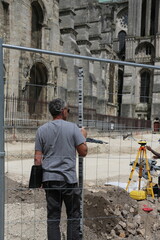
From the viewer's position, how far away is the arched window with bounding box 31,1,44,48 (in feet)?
62.8

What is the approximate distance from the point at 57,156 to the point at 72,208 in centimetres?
64

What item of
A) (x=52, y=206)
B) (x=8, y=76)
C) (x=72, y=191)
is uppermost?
(x=8, y=76)

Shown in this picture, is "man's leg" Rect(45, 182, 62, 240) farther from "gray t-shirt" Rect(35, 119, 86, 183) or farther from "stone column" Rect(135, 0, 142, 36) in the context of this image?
"stone column" Rect(135, 0, 142, 36)

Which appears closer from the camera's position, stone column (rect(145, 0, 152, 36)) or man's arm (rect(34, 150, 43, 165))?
man's arm (rect(34, 150, 43, 165))

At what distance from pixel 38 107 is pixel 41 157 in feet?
37.1

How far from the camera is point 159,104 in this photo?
3388 centimetres

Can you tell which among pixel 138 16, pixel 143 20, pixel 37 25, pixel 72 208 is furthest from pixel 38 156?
pixel 143 20

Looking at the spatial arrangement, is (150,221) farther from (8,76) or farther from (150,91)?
(150,91)

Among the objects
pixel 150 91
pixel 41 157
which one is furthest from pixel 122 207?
pixel 150 91

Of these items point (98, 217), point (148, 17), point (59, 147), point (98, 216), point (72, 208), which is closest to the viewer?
point (59, 147)

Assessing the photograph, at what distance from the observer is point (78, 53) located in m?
26.3

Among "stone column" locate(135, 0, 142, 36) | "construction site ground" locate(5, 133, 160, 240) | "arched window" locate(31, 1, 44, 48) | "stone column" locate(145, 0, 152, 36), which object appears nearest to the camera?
"construction site ground" locate(5, 133, 160, 240)

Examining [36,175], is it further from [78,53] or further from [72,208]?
[78,53]

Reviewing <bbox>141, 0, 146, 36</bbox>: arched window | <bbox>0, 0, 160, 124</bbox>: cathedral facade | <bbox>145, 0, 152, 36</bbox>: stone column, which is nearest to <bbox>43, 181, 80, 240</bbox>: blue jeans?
<bbox>0, 0, 160, 124</bbox>: cathedral facade
